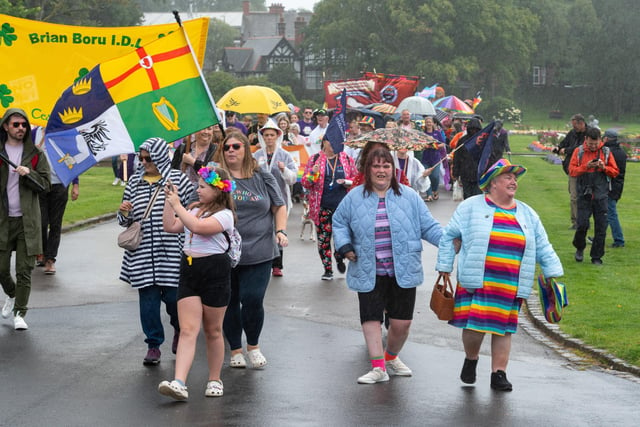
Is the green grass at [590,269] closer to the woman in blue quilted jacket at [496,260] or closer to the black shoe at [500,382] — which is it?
the black shoe at [500,382]

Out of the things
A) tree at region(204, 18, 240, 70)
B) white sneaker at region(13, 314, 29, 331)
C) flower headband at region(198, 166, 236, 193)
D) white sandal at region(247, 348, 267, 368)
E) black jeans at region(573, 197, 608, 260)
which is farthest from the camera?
tree at region(204, 18, 240, 70)

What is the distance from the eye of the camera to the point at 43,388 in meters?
7.36

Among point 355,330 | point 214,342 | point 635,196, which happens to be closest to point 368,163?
point 214,342

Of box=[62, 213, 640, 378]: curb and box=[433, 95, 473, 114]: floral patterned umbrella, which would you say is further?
box=[433, 95, 473, 114]: floral patterned umbrella

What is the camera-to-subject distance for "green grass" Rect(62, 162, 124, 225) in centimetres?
1921

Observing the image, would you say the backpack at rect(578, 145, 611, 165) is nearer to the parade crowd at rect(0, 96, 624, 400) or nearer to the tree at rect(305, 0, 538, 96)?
the parade crowd at rect(0, 96, 624, 400)

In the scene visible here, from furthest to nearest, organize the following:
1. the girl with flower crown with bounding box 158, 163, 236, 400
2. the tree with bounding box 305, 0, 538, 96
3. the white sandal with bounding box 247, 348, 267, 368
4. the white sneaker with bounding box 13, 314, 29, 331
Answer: the tree with bounding box 305, 0, 538, 96 → the white sneaker with bounding box 13, 314, 29, 331 → the white sandal with bounding box 247, 348, 267, 368 → the girl with flower crown with bounding box 158, 163, 236, 400

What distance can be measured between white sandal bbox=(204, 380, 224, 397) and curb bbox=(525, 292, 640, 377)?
315 cm

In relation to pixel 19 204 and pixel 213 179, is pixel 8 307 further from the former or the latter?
pixel 213 179

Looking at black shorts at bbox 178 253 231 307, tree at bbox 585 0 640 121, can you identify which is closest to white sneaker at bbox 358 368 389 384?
black shorts at bbox 178 253 231 307

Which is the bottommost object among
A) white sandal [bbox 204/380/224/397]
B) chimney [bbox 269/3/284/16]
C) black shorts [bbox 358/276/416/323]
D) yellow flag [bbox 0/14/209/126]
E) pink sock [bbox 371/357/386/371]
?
white sandal [bbox 204/380/224/397]

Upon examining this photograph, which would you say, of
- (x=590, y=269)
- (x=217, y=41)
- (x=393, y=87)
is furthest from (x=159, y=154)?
(x=217, y=41)

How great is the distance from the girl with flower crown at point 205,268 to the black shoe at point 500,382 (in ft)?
A: 6.15

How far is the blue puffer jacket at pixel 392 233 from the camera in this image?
767 cm
